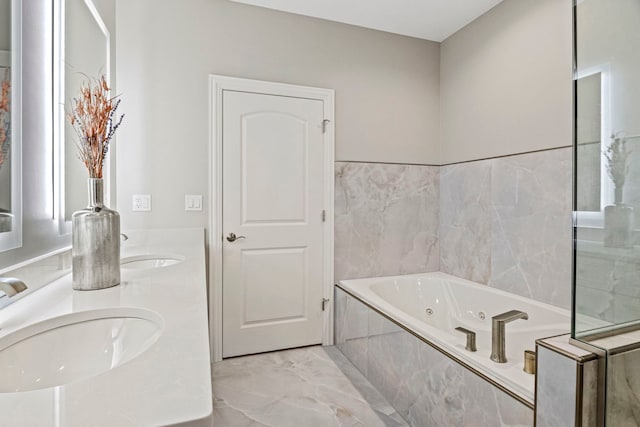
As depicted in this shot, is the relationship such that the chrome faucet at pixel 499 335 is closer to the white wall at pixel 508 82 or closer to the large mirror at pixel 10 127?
the white wall at pixel 508 82

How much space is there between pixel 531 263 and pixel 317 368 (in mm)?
1614

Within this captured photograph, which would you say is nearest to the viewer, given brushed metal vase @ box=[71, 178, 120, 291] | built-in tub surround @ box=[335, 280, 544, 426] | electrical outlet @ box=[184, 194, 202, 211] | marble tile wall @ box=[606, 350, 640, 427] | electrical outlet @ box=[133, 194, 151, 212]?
marble tile wall @ box=[606, 350, 640, 427]

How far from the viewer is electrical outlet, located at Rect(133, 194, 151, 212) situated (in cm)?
237

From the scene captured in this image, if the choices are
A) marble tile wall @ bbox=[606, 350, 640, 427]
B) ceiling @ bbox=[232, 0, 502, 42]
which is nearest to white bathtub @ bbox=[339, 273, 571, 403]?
marble tile wall @ bbox=[606, 350, 640, 427]

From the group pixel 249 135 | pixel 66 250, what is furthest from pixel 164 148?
pixel 66 250

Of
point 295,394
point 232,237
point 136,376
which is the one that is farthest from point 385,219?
point 136,376

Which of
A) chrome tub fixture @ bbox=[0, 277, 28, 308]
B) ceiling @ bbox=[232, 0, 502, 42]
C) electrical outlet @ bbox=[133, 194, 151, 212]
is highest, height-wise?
ceiling @ bbox=[232, 0, 502, 42]

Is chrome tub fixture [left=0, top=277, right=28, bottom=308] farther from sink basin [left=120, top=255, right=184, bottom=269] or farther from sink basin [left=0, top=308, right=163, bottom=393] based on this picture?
sink basin [left=120, top=255, right=184, bottom=269]

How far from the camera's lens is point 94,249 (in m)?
1.15

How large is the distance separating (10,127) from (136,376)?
102cm

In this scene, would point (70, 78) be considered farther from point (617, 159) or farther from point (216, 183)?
point (617, 159)

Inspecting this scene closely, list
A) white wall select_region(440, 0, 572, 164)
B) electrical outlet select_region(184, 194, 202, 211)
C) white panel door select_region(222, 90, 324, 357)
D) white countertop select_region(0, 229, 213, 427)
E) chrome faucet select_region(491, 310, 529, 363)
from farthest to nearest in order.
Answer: white panel door select_region(222, 90, 324, 357), electrical outlet select_region(184, 194, 202, 211), white wall select_region(440, 0, 572, 164), chrome faucet select_region(491, 310, 529, 363), white countertop select_region(0, 229, 213, 427)

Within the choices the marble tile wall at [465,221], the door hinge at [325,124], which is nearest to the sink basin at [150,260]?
the marble tile wall at [465,221]

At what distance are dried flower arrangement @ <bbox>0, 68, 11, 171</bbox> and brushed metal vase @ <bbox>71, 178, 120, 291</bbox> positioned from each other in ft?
0.78
